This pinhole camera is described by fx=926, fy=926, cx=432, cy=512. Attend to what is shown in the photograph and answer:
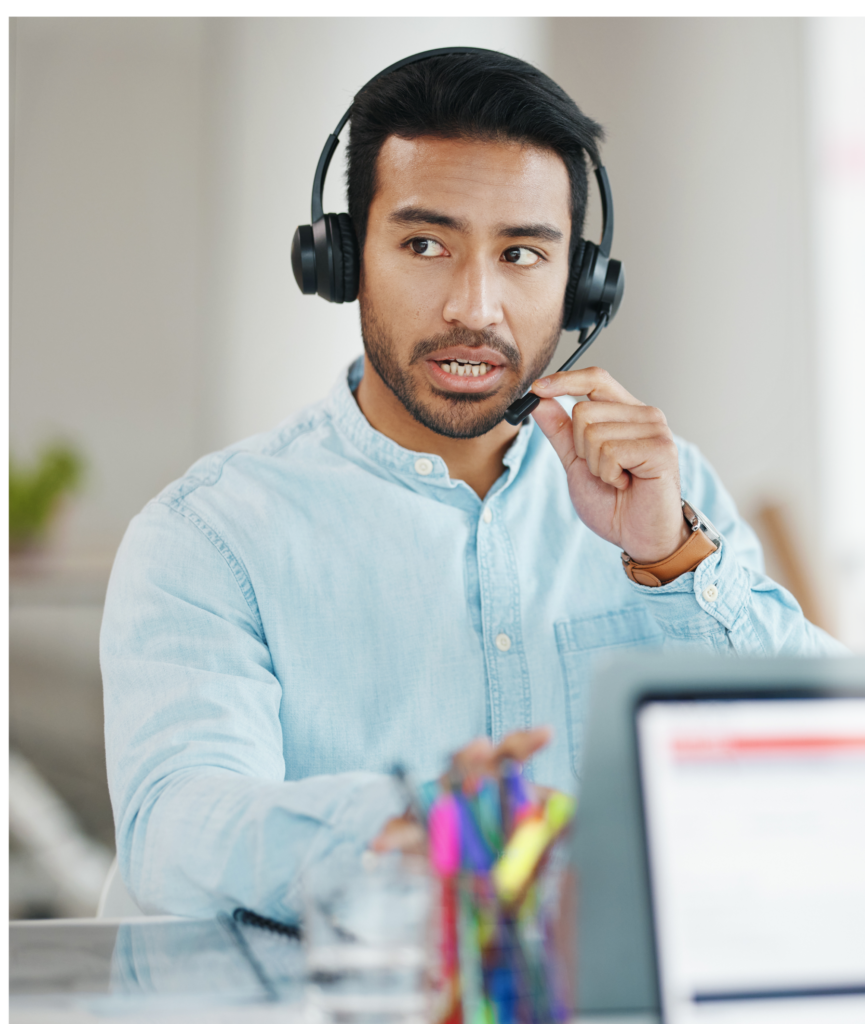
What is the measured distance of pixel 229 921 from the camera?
0.67 meters

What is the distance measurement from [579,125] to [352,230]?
0.30 meters

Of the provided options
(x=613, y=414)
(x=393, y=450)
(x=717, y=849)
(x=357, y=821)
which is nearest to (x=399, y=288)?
(x=393, y=450)

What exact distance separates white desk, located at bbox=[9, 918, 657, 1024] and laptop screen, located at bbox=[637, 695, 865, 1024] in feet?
0.15

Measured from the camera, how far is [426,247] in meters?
1.06

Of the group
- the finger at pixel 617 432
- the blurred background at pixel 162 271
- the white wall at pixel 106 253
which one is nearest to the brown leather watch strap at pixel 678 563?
the finger at pixel 617 432

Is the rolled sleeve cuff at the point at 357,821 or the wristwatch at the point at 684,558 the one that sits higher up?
the wristwatch at the point at 684,558

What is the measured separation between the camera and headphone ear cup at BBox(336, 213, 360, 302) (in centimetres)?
109

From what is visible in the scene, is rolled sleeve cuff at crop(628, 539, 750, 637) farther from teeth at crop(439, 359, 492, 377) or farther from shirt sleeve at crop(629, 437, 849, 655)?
teeth at crop(439, 359, 492, 377)

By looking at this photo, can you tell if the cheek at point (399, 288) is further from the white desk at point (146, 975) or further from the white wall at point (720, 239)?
the white wall at point (720, 239)

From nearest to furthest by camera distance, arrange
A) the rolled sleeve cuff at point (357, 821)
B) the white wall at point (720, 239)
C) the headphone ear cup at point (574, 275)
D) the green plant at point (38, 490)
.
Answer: the rolled sleeve cuff at point (357, 821) < the headphone ear cup at point (574, 275) < the green plant at point (38, 490) < the white wall at point (720, 239)

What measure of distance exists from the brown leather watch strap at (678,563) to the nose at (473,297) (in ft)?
1.06

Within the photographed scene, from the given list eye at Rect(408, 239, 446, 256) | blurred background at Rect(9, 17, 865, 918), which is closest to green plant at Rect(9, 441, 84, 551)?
blurred background at Rect(9, 17, 865, 918)

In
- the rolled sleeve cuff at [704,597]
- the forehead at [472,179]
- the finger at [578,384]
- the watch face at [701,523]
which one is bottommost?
the rolled sleeve cuff at [704,597]

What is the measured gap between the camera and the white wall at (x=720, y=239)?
2.21m
